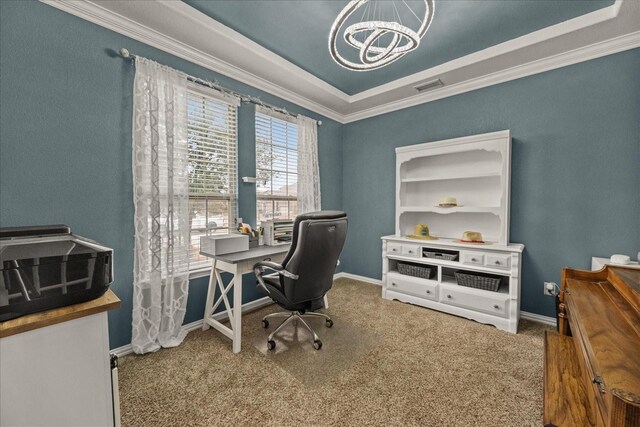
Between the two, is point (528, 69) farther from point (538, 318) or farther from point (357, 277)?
point (357, 277)

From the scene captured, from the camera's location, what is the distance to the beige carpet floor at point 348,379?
1490 millimetres

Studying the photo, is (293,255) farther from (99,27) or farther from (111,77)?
(99,27)

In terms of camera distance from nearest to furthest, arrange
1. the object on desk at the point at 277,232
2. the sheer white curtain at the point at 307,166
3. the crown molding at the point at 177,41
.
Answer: the crown molding at the point at 177,41
the object on desk at the point at 277,232
the sheer white curtain at the point at 307,166

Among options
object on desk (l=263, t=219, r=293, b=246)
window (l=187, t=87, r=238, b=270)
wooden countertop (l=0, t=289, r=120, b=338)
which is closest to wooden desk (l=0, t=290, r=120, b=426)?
wooden countertop (l=0, t=289, r=120, b=338)

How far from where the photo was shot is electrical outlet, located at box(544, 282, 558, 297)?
8.31ft

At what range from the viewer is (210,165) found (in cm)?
258

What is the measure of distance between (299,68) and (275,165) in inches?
44.0

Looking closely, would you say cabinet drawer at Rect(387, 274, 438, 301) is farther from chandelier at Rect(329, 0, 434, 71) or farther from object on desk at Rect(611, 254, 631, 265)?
chandelier at Rect(329, 0, 434, 71)

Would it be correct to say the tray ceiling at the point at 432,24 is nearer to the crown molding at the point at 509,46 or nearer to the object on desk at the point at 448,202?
the crown molding at the point at 509,46

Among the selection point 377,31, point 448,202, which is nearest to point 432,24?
point 377,31

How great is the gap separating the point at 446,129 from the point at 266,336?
307 centimetres

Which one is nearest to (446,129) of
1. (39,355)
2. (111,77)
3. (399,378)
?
(399,378)

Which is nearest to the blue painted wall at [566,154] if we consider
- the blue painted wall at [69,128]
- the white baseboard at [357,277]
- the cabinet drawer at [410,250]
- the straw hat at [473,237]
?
the straw hat at [473,237]

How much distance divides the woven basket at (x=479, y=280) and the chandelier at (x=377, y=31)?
2.18m
